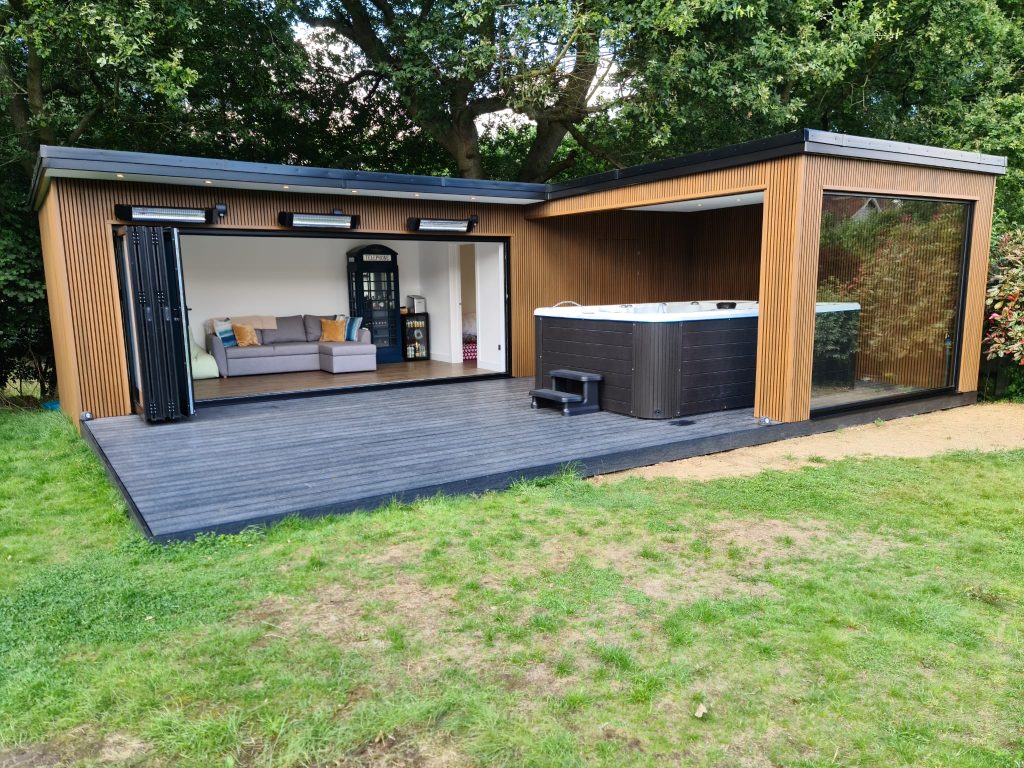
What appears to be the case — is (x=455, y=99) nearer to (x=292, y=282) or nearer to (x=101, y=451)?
(x=292, y=282)

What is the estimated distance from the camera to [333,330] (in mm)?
10453

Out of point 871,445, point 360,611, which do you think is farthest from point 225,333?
point 871,445

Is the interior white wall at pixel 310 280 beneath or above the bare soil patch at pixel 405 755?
above

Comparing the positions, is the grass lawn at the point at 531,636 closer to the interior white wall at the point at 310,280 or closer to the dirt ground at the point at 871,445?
the dirt ground at the point at 871,445

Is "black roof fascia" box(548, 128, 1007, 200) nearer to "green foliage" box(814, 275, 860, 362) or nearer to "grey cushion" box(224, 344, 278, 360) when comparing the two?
"green foliage" box(814, 275, 860, 362)

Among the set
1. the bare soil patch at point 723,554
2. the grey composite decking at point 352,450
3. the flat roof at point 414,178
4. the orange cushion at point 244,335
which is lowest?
the bare soil patch at point 723,554

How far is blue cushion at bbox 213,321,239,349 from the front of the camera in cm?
984

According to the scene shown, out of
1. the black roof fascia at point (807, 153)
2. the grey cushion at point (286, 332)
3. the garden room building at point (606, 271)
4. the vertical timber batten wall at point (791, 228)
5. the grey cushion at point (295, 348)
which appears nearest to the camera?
the black roof fascia at point (807, 153)

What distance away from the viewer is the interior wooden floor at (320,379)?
321 inches

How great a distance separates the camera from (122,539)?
3.73 m

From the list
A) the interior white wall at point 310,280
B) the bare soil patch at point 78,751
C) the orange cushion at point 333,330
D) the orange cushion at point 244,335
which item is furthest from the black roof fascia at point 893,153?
the orange cushion at point 244,335

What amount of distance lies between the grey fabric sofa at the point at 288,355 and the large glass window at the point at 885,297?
19.5 ft

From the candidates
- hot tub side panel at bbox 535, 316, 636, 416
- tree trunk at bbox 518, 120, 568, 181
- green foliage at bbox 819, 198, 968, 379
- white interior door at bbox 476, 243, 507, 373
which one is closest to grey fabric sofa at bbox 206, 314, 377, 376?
white interior door at bbox 476, 243, 507, 373

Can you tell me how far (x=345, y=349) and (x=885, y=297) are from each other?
6.45 m
